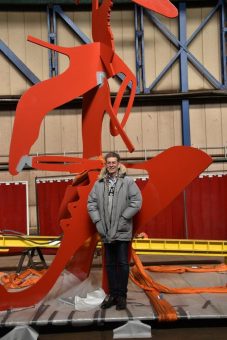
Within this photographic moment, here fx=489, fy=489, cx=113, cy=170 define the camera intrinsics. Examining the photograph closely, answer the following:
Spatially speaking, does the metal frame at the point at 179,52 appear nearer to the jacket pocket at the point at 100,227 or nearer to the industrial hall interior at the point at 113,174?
the industrial hall interior at the point at 113,174

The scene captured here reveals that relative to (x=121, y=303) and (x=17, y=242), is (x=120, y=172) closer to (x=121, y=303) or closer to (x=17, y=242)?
(x=121, y=303)

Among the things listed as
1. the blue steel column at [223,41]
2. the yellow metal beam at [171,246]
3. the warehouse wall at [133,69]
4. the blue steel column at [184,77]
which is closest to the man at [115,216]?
the yellow metal beam at [171,246]

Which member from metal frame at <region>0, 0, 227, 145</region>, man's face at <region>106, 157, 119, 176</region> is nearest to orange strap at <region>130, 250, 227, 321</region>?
man's face at <region>106, 157, 119, 176</region>

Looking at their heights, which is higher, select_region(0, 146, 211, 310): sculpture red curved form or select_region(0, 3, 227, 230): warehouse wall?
select_region(0, 3, 227, 230): warehouse wall

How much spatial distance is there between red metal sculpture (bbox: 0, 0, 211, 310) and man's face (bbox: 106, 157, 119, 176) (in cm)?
47

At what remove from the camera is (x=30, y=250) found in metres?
7.43

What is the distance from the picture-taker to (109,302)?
5.00 m

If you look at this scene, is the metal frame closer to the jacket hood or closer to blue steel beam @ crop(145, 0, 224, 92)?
blue steel beam @ crop(145, 0, 224, 92)

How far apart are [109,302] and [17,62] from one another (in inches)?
328

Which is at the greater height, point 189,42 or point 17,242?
point 189,42

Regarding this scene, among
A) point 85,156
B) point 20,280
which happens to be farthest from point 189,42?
point 20,280

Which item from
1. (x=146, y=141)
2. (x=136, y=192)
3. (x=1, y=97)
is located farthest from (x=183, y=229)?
(x=136, y=192)

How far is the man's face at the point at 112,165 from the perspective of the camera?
4.92 metres

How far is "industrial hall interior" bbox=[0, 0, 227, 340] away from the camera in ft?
16.0
